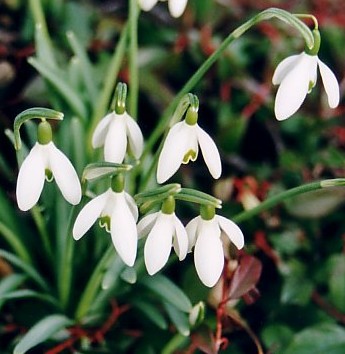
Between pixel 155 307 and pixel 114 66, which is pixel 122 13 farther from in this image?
pixel 155 307

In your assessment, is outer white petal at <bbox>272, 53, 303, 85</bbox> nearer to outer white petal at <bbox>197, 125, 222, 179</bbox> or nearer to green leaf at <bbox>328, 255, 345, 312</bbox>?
outer white petal at <bbox>197, 125, 222, 179</bbox>

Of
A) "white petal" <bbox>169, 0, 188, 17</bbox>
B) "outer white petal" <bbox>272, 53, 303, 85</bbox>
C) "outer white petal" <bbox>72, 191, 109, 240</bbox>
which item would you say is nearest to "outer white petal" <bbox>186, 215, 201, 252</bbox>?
"outer white petal" <bbox>72, 191, 109, 240</bbox>

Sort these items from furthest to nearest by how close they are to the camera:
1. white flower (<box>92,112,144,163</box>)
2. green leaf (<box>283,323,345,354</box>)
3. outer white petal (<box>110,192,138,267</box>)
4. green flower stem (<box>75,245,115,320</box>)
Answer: green leaf (<box>283,323,345,354</box>), green flower stem (<box>75,245,115,320</box>), white flower (<box>92,112,144,163</box>), outer white petal (<box>110,192,138,267</box>)

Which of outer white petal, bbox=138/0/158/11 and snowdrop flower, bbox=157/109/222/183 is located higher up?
outer white petal, bbox=138/0/158/11

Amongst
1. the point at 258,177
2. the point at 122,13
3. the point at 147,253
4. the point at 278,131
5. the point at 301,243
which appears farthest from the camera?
the point at 122,13

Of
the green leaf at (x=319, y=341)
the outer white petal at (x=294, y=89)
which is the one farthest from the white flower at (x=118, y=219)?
the green leaf at (x=319, y=341)

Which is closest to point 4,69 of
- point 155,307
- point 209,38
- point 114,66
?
point 114,66

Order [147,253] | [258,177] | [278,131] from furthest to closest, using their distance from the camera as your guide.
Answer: [278,131] < [258,177] < [147,253]
